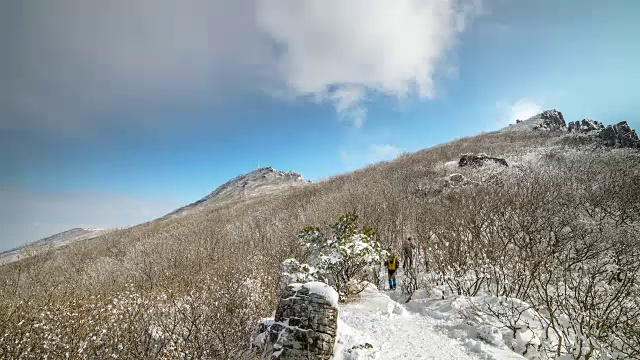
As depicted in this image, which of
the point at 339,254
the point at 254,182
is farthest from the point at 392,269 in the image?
the point at 254,182

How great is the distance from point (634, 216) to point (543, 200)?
3.72 metres

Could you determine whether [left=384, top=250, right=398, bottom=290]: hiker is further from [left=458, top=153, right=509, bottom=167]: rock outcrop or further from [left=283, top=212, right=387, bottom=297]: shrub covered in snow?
[left=458, top=153, right=509, bottom=167]: rock outcrop

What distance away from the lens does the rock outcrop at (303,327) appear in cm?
685

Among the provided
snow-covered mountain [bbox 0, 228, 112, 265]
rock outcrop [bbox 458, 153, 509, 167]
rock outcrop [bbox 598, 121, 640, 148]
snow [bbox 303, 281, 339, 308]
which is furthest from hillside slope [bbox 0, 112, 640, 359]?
snow [bbox 303, 281, 339, 308]

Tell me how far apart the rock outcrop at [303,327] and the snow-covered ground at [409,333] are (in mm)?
522

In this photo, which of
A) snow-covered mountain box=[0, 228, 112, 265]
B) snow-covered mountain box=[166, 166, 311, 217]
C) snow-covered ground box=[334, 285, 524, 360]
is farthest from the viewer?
snow-covered mountain box=[166, 166, 311, 217]

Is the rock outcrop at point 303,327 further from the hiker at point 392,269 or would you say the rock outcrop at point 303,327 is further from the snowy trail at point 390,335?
the hiker at point 392,269

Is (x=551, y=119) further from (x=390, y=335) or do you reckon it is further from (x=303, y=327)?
(x=303, y=327)

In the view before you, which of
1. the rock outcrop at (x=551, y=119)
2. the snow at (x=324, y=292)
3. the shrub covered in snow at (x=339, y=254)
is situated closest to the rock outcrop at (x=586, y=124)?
the rock outcrop at (x=551, y=119)

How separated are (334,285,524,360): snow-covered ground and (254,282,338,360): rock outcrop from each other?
20.5 inches

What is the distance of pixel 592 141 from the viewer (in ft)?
99.6

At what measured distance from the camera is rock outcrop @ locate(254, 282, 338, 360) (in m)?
6.85

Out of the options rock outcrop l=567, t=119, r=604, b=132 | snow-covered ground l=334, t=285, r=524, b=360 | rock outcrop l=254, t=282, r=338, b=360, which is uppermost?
rock outcrop l=567, t=119, r=604, b=132

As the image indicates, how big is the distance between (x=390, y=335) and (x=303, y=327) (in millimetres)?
2673
